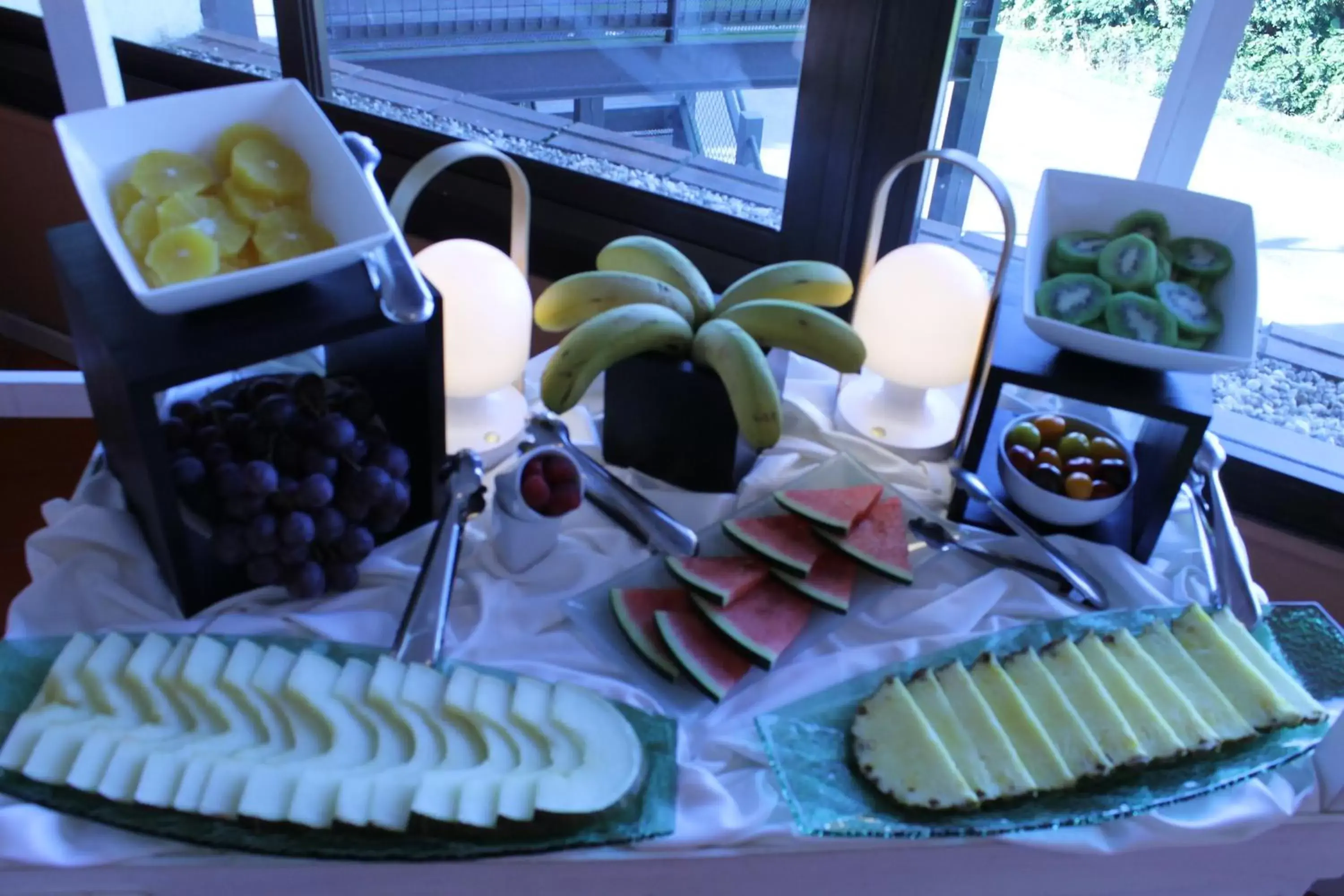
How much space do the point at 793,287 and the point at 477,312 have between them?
349mm

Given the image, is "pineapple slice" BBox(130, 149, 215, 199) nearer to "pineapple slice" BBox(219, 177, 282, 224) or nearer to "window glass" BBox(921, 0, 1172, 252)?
"pineapple slice" BBox(219, 177, 282, 224)

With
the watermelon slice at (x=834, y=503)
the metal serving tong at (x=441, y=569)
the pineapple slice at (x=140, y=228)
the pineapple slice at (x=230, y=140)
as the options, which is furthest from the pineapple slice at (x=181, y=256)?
the watermelon slice at (x=834, y=503)

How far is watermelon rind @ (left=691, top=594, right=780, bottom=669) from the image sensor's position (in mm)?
978

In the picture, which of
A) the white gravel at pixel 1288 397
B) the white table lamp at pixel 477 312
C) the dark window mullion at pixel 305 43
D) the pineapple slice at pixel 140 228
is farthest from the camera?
the dark window mullion at pixel 305 43

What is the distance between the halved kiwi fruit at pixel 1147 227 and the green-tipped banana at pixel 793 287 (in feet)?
0.97

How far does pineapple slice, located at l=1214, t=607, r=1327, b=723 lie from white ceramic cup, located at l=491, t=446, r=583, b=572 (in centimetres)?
63

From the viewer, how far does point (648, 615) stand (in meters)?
1.02

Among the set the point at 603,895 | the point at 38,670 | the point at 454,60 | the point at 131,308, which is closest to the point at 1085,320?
the point at 603,895

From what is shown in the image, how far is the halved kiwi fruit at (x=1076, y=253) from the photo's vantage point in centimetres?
111

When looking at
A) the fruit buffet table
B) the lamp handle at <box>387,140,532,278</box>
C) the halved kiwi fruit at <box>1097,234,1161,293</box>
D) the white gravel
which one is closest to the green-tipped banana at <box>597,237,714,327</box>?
the lamp handle at <box>387,140,532,278</box>

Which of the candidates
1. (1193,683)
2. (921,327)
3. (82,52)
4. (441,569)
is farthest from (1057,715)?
(82,52)

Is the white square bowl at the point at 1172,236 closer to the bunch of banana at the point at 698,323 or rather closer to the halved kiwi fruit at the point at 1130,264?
the halved kiwi fruit at the point at 1130,264

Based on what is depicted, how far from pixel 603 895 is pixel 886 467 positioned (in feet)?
1.96

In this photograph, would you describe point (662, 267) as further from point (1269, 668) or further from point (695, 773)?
point (1269, 668)
